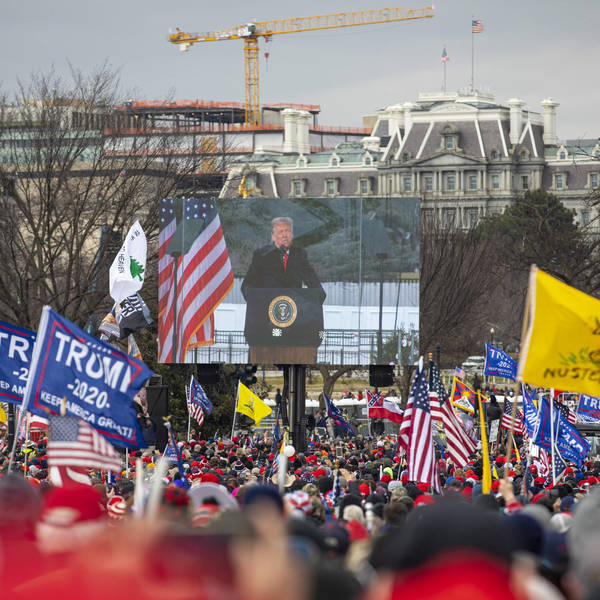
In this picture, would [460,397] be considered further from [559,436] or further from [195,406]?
[559,436]

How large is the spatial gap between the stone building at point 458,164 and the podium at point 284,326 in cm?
10511

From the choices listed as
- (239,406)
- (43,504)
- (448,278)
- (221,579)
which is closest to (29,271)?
(239,406)

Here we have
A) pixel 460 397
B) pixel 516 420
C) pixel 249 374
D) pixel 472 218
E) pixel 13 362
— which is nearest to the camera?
pixel 13 362

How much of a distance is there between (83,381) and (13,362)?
3.73 metres

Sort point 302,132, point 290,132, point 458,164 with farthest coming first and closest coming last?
point 302,132
point 290,132
point 458,164

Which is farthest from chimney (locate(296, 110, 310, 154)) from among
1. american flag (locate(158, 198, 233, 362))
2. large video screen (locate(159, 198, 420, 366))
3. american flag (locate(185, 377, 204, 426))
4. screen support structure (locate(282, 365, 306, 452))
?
american flag (locate(185, 377, 204, 426))

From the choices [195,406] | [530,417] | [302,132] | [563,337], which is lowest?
[195,406]

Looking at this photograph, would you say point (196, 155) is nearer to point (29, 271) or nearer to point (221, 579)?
point (29, 271)

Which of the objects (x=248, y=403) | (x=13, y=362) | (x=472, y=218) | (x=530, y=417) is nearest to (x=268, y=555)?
(x=13, y=362)

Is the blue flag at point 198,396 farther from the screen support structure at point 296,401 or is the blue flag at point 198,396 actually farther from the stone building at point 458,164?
the stone building at point 458,164

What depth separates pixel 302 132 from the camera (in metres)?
155

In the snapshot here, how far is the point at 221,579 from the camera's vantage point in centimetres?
402

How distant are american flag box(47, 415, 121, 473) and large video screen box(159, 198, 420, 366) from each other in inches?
747

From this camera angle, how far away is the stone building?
138625 millimetres
